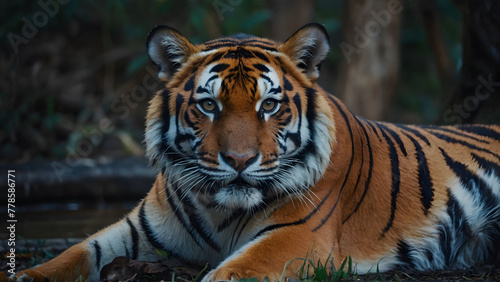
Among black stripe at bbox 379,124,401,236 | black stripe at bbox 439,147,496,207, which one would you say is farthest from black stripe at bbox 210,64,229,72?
black stripe at bbox 439,147,496,207

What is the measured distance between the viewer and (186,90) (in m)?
3.11

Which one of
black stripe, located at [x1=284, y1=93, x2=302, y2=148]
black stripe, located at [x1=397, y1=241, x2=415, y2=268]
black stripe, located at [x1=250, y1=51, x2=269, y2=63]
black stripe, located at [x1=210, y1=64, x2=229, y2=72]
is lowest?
black stripe, located at [x1=397, y1=241, x2=415, y2=268]

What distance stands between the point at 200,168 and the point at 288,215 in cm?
50

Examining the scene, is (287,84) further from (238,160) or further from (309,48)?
(238,160)

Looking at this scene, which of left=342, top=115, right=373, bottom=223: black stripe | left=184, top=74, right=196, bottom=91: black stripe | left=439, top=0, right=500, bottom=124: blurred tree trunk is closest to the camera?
left=184, top=74, right=196, bottom=91: black stripe

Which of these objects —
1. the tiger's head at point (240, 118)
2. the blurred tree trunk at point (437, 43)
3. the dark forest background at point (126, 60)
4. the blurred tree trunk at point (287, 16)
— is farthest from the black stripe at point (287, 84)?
the blurred tree trunk at point (437, 43)

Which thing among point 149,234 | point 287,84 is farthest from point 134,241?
point 287,84

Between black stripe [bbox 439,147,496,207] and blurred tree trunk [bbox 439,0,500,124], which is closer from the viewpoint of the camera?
black stripe [bbox 439,147,496,207]

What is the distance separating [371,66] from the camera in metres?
7.92

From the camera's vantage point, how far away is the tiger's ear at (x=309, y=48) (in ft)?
10.2

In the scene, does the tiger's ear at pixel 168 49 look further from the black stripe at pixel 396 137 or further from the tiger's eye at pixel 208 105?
the black stripe at pixel 396 137

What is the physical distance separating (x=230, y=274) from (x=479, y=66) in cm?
323

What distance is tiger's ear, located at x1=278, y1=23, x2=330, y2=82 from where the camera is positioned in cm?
312

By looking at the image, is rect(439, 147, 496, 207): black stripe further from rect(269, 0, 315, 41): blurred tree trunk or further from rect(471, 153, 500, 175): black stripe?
rect(269, 0, 315, 41): blurred tree trunk
